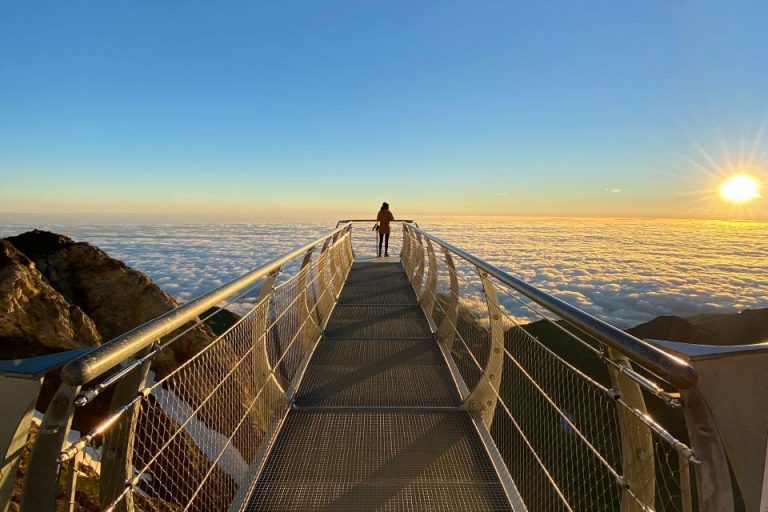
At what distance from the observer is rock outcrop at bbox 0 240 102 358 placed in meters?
6.73

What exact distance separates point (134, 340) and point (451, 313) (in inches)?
149

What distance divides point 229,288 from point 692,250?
532 ft

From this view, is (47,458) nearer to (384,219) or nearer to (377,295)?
(377,295)

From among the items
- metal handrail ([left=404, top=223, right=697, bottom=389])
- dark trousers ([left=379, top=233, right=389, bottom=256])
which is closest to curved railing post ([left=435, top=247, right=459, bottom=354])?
metal handrail ([left=404, top=223, right=697, bottom=389])

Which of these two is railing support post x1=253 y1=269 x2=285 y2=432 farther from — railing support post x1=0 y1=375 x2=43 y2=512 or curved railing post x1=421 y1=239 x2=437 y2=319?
curved railing post x1=421 y1=239 x2=437 y2=319

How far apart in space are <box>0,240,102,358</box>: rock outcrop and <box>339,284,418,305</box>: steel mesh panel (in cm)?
466

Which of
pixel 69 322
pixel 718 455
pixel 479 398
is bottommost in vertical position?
pixel 69 322

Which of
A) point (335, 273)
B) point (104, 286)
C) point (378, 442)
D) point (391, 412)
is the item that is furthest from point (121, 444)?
point (104, 286)

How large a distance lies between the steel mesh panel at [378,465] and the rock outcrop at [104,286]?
6958 mm

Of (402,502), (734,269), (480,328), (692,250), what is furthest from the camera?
(692,250)

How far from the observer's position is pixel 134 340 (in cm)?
124

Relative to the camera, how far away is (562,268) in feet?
313

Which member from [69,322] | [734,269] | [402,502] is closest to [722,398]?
[402,502]

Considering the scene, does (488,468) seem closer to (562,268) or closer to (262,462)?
(262,462)
